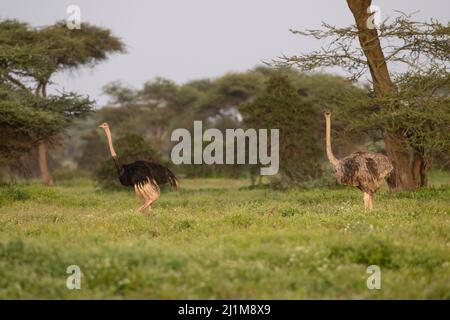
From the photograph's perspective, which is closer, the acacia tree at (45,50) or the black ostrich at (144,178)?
the black ostrich at (144,178)

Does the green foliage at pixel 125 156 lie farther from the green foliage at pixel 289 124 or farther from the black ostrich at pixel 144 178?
the black ostrich at pixel 144 178

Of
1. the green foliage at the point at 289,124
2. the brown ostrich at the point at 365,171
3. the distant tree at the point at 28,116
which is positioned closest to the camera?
the brown ostrich at the point at 365,171

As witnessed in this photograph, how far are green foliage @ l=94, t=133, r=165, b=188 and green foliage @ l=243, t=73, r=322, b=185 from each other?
3.38m

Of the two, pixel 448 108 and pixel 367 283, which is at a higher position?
pixel 448 108

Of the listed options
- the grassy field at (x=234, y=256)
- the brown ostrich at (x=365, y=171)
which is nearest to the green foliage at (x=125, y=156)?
the brown ostrich at (x=365, y=171)

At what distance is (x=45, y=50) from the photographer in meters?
25.8

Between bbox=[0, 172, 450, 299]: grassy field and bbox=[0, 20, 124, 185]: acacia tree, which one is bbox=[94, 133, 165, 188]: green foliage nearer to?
bbox=[0, 20, 124, 185]: acacia tree

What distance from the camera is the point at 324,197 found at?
17.3m

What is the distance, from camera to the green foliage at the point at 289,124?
76.9 feet

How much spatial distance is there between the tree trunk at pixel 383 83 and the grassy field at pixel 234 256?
5.52m

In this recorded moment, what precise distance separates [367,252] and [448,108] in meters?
8.78

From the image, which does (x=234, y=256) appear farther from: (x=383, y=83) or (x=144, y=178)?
(x=383, y=83)
